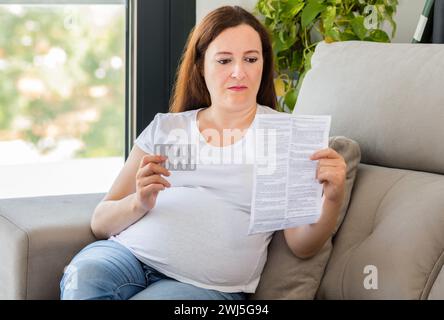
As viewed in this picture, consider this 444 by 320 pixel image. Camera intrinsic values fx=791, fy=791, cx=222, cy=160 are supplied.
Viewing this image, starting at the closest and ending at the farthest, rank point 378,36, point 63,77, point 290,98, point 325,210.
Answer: point 325,210 → point 378,36 → point 290,98 → point 63,77

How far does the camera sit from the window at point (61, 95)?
8.28 feet

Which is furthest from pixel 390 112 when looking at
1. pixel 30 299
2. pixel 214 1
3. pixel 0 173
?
pixel 0 173

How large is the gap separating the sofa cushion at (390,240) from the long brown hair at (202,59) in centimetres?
31

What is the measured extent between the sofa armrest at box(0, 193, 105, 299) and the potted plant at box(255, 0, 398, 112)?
0.88 metres

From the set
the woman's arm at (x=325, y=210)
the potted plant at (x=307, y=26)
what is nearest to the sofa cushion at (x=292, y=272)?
the woman's arm at (x=325, y=210)

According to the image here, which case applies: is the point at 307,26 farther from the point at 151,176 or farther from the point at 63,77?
the point at 151,176

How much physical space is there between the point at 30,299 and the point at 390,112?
0.86 metres

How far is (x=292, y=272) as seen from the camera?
5.27 feet

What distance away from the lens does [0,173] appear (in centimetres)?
257

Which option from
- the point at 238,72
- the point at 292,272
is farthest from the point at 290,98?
the point at 292,272

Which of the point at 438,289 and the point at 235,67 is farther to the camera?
the point at 235,67

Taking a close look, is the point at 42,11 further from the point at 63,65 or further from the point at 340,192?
the point at 340,192

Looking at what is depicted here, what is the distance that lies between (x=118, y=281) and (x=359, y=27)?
121cm
